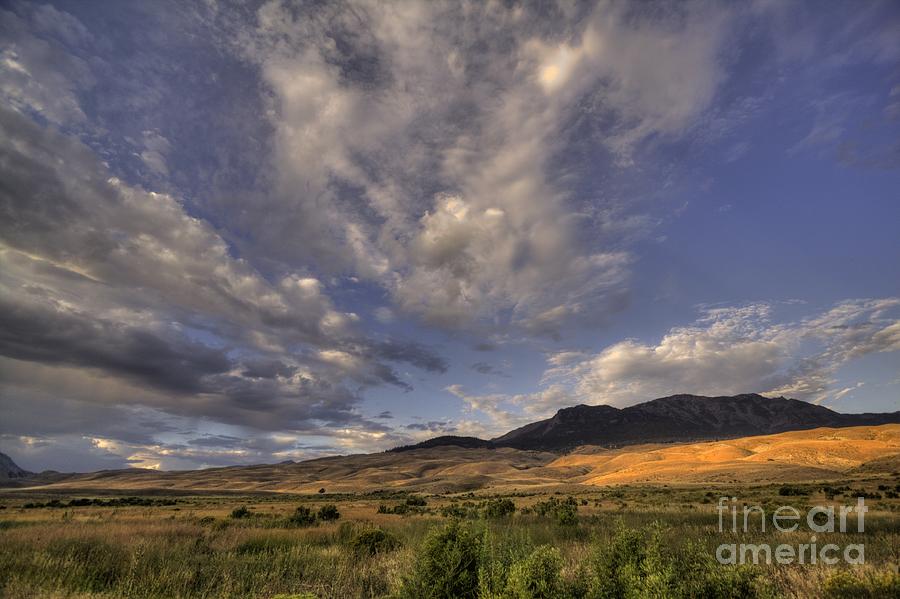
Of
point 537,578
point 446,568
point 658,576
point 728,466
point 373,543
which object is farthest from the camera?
point 728,466

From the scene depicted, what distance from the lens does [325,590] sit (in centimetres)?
850

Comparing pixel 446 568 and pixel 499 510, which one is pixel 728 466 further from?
pixel 446 568

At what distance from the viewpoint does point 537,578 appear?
17.9ft

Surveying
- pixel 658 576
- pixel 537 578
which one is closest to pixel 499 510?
pixel 537 578

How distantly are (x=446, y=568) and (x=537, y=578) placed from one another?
1750mm

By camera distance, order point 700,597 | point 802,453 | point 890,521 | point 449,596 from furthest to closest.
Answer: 1. point 802,453
2. point 890,521
3. point 449,596
4. point 700,597

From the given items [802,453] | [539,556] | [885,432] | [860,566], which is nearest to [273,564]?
[539,556]

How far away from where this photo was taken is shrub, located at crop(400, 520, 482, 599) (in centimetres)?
636

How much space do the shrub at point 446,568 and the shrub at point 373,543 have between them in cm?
682

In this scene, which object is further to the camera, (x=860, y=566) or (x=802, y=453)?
(x=802, y=453)

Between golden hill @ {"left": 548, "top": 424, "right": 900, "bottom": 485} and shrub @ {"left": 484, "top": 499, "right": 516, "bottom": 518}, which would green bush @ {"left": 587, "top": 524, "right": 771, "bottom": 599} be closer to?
shrub @ {"left": 484, "top": 499, "right": 516, "bottom": 518}

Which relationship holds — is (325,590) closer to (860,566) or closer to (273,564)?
(273,564)

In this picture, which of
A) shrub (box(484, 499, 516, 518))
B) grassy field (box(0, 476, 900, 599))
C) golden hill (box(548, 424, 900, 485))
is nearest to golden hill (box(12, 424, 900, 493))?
golden hill (box(548, 424, 900, 485))

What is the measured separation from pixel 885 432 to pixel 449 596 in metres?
125
